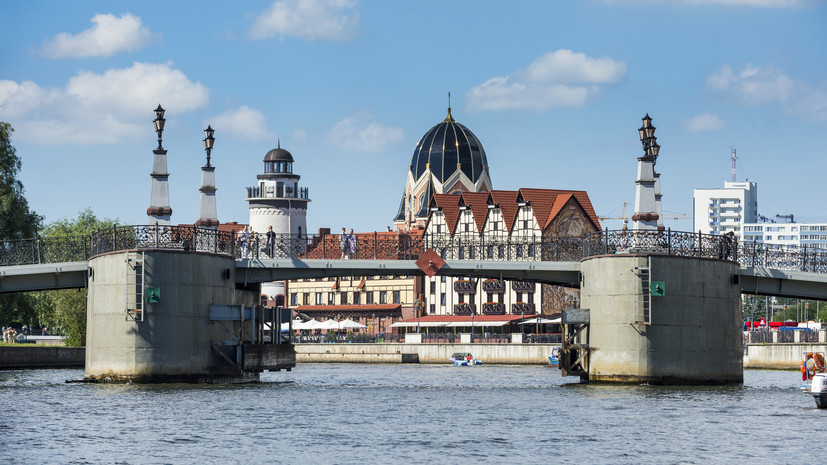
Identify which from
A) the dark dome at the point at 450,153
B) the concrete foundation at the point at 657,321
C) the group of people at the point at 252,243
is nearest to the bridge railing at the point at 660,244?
the concrete foundation at the point at 657,321

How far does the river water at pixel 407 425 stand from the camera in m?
41.9

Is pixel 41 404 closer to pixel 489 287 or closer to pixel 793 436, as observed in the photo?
pixel 793 436

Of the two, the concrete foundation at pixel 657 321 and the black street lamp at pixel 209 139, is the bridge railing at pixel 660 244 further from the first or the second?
the black street lamp at pixel 209 139

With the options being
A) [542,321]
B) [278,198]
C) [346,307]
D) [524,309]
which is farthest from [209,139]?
[346,307]

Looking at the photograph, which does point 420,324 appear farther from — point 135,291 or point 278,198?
point 135,291

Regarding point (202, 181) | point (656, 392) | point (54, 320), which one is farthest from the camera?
point (54, 320)

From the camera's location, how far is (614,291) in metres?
65.8

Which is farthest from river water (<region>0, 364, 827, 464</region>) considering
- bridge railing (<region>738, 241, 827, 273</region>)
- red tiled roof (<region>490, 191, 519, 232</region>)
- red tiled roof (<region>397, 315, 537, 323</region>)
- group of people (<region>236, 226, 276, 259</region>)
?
red tiled roof (<region>490, 191, 519, 232</region>)

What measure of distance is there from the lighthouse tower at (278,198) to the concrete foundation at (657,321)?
318 ft

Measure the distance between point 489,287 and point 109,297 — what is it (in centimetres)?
9003

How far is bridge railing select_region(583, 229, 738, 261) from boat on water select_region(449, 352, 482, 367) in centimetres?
5830

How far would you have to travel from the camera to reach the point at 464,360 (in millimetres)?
127062

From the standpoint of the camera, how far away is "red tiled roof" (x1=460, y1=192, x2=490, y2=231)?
156m

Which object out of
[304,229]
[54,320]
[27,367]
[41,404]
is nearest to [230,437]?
[41,404]
